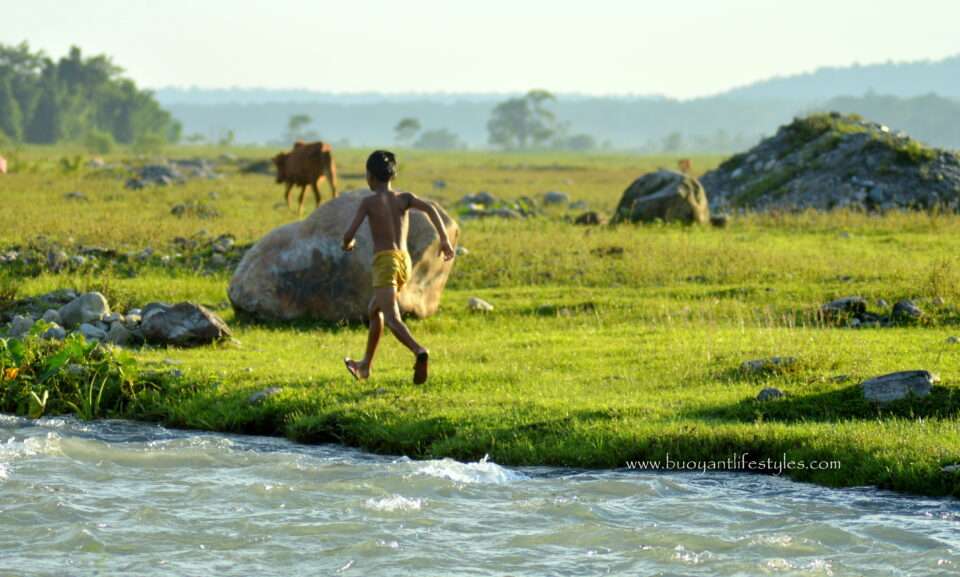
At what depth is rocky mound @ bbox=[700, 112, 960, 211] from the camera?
29.5 m

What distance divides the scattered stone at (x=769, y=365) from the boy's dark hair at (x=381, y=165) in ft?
11.7

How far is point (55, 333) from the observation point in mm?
14125

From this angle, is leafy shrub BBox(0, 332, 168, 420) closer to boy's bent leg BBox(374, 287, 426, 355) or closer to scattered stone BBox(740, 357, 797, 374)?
boy's bent leg BBox(374, 287, 426, 355)

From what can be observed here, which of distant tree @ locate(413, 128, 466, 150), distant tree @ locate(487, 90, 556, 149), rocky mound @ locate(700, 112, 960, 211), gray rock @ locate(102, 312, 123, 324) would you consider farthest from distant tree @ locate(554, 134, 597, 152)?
gray rock @ locate(102, 312, 123, 324)

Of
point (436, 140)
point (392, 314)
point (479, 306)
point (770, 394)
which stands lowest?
point (436, 140)

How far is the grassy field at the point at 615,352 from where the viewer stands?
1012 cm

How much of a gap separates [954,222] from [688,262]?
7226 mm

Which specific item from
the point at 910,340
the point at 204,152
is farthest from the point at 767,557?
the point at 204,152

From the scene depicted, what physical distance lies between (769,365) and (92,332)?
23.2 ft

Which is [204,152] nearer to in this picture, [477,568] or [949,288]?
[949,288]

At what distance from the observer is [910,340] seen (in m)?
13.8

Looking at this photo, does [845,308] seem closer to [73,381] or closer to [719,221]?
[73,381]

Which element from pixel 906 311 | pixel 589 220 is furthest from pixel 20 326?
pixel 589 220

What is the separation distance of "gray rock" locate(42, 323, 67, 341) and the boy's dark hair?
4.37m
